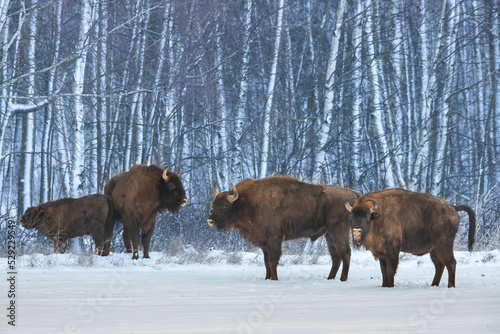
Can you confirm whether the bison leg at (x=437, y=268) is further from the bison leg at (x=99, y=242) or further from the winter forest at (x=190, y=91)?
the winter forest at (x=190, y=91)

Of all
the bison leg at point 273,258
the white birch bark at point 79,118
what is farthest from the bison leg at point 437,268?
the white birch bark at point 79,118

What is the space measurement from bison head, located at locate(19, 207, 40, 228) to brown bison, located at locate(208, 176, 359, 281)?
454 cm

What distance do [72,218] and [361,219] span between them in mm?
6971

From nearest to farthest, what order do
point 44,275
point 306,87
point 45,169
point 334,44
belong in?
point 44,275, point 334,44, point 45,169, point 306,87

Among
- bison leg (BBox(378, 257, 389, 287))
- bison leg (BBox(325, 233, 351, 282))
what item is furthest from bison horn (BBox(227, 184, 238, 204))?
bison leg (BBox(378, 257, 389, 287))

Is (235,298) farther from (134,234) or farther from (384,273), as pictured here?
(134,234)

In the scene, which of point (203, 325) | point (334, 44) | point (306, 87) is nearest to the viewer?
point (203, 325)

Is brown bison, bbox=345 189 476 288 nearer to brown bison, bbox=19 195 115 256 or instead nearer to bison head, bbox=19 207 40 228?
brown bison, bbox=19 195 115 256

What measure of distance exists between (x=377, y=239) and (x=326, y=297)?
1.88 m

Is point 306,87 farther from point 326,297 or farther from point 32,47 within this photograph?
point 326,297

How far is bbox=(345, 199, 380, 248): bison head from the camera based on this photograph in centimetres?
1273

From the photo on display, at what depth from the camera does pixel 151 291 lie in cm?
1198

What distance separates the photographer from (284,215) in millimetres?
14477

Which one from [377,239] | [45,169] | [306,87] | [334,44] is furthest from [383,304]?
[306,87]
